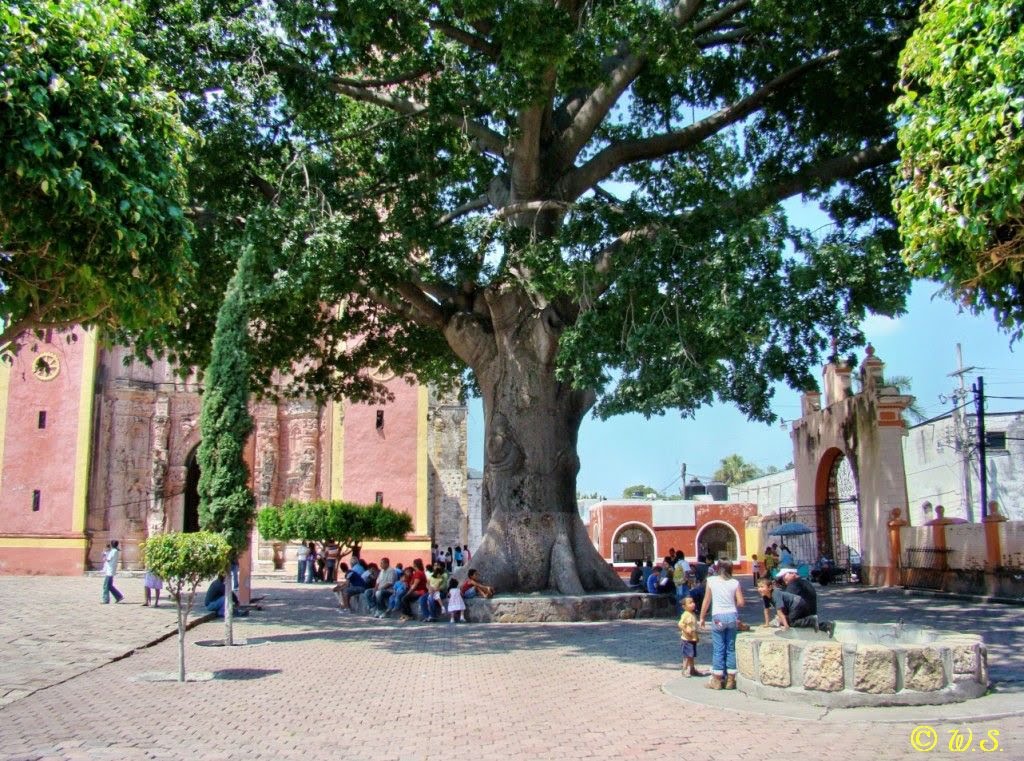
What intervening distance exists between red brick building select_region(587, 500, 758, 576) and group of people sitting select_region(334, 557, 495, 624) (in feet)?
83.7

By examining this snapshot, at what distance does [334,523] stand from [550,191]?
1651 centimetres

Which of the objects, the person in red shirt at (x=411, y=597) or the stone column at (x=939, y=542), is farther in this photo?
the stone column at (x=939, y=542)

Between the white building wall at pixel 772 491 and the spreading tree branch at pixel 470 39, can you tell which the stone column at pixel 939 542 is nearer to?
the spreading tree branch at pixel 470 39

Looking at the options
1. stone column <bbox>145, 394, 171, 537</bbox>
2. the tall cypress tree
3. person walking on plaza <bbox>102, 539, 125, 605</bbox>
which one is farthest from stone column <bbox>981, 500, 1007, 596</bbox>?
stone column <bbox>145, 394, 171, 537</bbox>

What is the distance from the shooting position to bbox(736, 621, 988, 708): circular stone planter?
7465 millimetres

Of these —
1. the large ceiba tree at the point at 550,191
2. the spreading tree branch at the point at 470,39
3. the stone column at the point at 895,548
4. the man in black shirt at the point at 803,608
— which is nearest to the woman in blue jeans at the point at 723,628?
the man in black shirt at the point at 803,608

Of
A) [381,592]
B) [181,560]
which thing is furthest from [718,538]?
[181,560]

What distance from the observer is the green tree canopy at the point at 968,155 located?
5.81m

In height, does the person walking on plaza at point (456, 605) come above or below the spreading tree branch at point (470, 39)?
below

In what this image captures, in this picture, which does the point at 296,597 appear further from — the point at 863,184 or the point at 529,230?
the point at 863,184

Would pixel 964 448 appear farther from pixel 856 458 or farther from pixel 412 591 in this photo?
pixel 412 591

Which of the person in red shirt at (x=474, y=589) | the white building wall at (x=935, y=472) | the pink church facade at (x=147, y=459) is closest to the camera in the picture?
the person in red shirt at (x=474, y=589)

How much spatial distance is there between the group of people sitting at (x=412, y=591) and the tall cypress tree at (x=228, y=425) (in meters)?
3.84

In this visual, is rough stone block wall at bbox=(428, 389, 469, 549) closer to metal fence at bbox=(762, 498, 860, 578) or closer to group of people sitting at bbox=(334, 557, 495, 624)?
metal fence at bbox=(762, 498, 860, 578)
